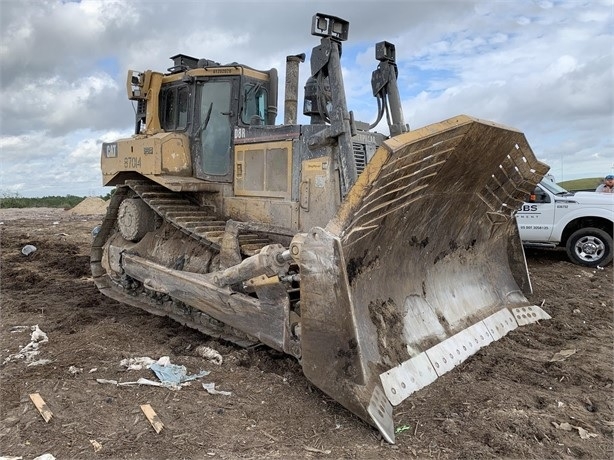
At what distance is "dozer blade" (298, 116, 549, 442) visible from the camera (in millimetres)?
3656

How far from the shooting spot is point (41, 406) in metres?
3.80

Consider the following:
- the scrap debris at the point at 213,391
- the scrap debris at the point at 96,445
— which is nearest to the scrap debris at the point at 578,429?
the scrap debris at the point at 213,391

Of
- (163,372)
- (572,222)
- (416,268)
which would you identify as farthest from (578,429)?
A: (572,222)

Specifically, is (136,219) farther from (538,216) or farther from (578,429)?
(538,216)

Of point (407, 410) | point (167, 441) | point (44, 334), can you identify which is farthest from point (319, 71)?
point (44, 334)

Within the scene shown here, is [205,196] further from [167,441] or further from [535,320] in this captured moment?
[535,320]

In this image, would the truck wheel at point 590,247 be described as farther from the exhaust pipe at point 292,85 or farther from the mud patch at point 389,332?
the mud patch at point 389,332

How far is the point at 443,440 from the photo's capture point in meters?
3.41

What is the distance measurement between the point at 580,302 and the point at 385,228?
411 cm

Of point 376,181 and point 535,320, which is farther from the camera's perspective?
point 535,320

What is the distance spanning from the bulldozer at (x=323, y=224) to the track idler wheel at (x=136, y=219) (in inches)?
0.9

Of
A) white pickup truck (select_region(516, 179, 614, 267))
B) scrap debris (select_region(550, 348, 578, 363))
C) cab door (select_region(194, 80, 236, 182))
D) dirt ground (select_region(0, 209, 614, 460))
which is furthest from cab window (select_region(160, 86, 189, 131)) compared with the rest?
white pickup truck (select_region(516, 179, 614, 267))

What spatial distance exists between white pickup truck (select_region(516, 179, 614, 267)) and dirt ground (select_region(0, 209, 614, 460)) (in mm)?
4208

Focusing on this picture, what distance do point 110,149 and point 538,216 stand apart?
24.9ft
